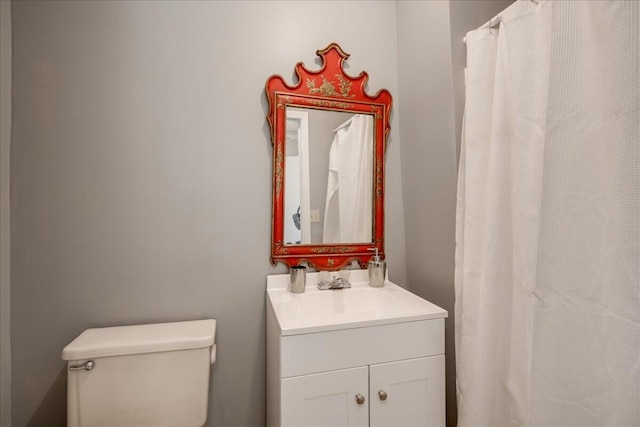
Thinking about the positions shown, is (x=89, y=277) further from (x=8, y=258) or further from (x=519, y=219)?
(x=519, y=219)

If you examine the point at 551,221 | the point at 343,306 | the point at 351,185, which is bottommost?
the point at 343,306

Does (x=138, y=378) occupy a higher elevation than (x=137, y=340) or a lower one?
lower

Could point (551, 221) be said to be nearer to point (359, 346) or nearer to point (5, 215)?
point (359, 346)

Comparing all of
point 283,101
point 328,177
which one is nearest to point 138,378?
point 328,177

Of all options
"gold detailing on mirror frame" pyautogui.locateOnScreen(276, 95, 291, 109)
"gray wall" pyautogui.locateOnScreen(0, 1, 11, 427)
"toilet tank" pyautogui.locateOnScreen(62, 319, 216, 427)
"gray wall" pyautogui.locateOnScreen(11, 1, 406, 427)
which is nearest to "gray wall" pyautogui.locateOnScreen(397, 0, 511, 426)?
"gray wall" pyautogui.locateOnScreen(11, 1, 406, 427)

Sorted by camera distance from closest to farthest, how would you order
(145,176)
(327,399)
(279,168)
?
(327,399)
(145,176)
(279,168)

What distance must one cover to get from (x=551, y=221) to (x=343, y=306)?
2.63 ft

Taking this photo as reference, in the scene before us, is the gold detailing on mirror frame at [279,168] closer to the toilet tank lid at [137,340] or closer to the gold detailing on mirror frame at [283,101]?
the gold detailing on mirror frame at [283,101]

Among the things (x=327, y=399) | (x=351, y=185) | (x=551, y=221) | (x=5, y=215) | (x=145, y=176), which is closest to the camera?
(x=551, y=221)

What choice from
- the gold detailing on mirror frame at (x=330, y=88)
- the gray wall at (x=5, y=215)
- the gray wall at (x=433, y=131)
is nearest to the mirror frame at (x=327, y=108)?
the gold detailing on mirror frame at (x=330, y=88)

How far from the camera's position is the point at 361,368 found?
0.95m

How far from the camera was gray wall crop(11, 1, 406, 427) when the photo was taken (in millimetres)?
1107

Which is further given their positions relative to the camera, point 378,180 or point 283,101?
point 378,180

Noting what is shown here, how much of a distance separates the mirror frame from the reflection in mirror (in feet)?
0.08
